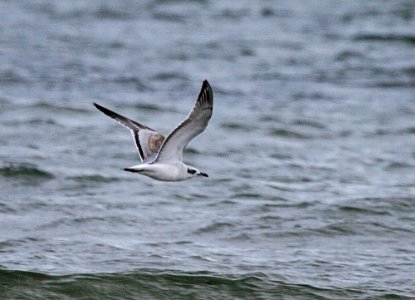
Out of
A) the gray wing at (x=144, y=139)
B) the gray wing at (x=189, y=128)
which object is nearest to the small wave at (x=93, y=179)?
the gray wing at (x=144, y=139)

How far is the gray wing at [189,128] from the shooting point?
7930 millimetres

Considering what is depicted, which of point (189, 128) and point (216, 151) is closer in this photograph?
point (189, 128)

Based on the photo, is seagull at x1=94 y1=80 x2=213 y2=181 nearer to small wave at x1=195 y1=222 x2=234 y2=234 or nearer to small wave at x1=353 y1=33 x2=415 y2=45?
small wave at x1=195 y1=222 x2=234 y2=234

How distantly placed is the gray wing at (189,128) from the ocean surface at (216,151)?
1.49m

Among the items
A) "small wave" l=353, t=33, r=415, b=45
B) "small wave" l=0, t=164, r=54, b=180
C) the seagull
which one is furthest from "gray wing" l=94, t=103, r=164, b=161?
"small wave" l=353, t=33, r=415, b=45

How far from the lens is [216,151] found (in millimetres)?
13930

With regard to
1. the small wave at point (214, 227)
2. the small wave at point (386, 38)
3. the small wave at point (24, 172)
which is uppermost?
the small wave at point (386, 38)

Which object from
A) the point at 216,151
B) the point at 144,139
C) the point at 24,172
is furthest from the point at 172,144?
the point at 216,151

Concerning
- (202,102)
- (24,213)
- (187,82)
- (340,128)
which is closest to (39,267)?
(24,213)

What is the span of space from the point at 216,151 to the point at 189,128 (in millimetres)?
5780

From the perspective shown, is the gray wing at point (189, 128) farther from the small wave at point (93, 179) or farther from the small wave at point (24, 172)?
the small wave at point (24, 172)

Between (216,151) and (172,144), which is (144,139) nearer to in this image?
(172,144)

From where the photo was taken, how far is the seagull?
7.97 meters

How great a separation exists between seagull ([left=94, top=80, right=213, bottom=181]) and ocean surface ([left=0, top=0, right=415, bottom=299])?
52.0 inches
